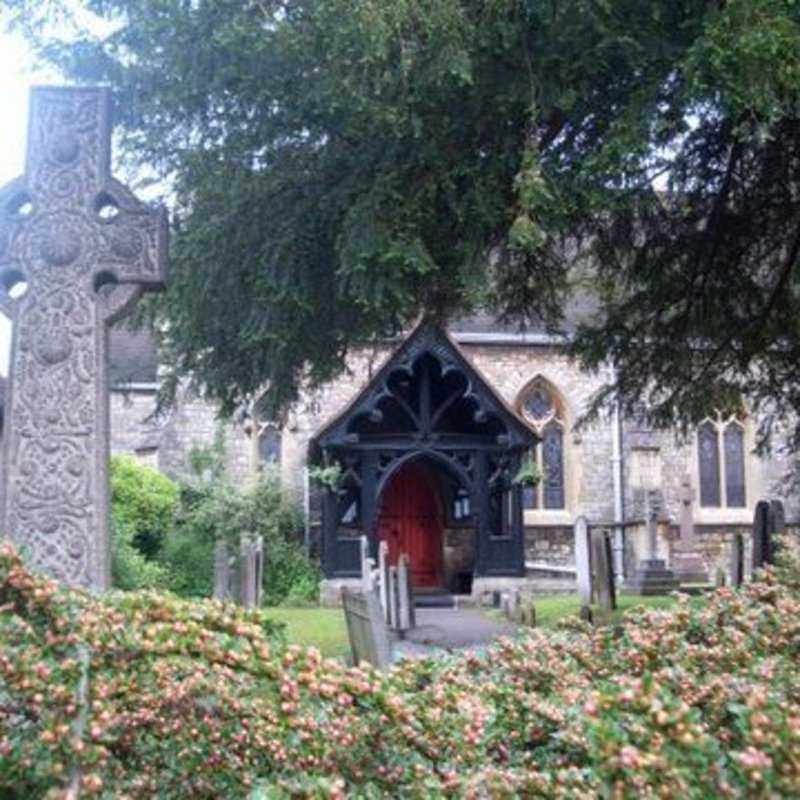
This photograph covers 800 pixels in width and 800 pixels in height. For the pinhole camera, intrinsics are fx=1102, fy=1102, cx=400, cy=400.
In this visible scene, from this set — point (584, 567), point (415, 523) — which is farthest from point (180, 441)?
point (584, 567)

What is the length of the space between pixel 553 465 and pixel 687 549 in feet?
12.8

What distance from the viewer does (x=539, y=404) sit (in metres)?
27.5

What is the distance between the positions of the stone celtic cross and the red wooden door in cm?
1826

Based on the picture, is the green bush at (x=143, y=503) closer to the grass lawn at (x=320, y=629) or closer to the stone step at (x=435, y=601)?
the grass lawn at (x=320, y=629)

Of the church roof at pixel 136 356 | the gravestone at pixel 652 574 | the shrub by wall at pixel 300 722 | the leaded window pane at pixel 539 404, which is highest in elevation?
the church roof at pixel 136 356

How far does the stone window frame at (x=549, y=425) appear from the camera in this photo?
26500 mm

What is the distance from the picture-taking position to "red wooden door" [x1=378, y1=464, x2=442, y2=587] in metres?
25.0

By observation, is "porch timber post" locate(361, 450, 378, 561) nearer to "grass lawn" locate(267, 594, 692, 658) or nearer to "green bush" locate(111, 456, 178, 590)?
"grass lawn" locate(267, 594, 692, 658)

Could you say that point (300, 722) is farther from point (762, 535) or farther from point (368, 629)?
point (762, 535)

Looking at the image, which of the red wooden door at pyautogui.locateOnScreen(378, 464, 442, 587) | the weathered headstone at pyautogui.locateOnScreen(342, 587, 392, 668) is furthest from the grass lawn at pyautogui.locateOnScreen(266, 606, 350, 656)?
the red wooden door at pyautogui.locateOnScreen(378, 464, 442, 587)

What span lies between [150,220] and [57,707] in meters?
4.95

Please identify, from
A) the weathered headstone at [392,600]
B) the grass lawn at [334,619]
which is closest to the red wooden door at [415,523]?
the grass lawn at [334,619]

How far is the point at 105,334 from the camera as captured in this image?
6762 millimetres

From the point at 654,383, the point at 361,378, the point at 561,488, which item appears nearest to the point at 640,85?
the point at 654,383
